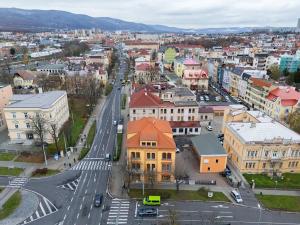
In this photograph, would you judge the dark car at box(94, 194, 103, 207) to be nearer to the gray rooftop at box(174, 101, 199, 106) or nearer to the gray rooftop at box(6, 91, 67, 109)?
the gray rooftop at box(6, 91, 67, 109)

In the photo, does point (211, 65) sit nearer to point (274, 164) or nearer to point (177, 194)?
point (274, 164)

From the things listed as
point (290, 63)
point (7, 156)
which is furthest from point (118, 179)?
point (290, 63)

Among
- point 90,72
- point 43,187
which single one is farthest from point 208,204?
point 90,72

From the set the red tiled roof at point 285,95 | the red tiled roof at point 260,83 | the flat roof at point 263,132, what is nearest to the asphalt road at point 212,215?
the flat roof at point 263,132

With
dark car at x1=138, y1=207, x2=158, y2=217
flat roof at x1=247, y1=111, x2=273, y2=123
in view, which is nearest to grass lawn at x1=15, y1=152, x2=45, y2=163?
dark car at x1=138, y1=207, x2=158, y2=217

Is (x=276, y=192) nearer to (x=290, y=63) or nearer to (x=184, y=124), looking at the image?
(x=184, y=124)

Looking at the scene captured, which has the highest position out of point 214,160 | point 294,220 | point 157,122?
point 157,122
